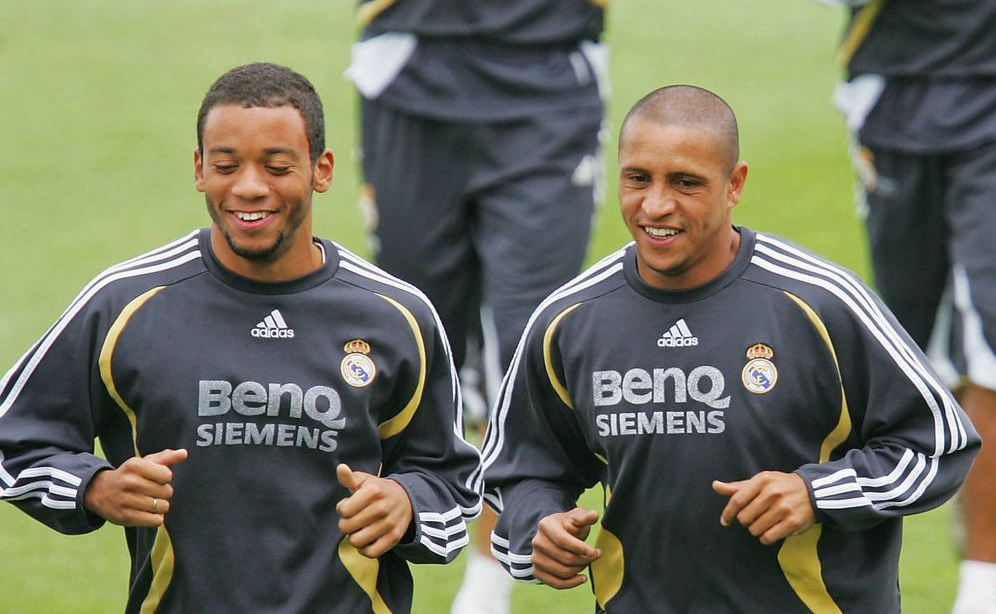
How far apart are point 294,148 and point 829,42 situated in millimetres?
11397

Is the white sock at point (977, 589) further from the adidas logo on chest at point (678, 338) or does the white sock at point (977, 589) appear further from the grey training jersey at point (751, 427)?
the adidas logo on chest at point (678, 338)

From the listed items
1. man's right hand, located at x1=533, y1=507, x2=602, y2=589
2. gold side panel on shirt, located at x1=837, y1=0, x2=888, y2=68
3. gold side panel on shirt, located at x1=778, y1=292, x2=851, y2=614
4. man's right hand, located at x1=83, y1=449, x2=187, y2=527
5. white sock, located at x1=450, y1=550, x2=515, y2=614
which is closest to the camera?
man's right hand, located at x1=83, y1=449, x2=187, y2=527

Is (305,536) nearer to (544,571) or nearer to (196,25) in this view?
(544,571)

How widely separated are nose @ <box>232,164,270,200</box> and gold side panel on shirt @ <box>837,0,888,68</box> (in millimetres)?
2640

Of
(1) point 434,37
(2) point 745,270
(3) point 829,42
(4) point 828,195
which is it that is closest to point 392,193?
(1) point 434,37

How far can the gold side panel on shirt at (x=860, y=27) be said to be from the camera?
622 centimetres

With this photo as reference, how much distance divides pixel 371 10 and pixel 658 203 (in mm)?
2324

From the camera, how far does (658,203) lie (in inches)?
165

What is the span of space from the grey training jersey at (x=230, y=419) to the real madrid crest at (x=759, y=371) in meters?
0.71

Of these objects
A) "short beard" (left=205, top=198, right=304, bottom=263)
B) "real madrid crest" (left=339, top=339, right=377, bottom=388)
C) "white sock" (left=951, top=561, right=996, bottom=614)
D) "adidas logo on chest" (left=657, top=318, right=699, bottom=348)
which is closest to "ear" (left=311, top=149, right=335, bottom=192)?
"short beard" (left=205, top=198, right=304, bottom=263)

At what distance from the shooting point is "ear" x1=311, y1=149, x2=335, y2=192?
436 centimetres

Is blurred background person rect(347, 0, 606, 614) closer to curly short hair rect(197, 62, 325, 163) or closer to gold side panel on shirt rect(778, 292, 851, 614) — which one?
curly short hair rect(197, 62, 325, 163)

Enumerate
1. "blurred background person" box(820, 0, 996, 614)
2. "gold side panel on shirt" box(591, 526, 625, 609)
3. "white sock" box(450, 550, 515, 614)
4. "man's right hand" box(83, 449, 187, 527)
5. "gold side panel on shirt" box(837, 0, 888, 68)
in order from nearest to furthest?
"man's right hand" box(83, 449, 187, 527), "gold side panel on shirt" box(591, 526, 625, 609), "blurred background person" box(820, 0, 996, 614), "white sock" box(450, 550, 515, 614), "gold side panel on shirt" box(837, 0, 888, 68)

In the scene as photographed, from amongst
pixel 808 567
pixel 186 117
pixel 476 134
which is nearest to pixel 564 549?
pixel 808 567
